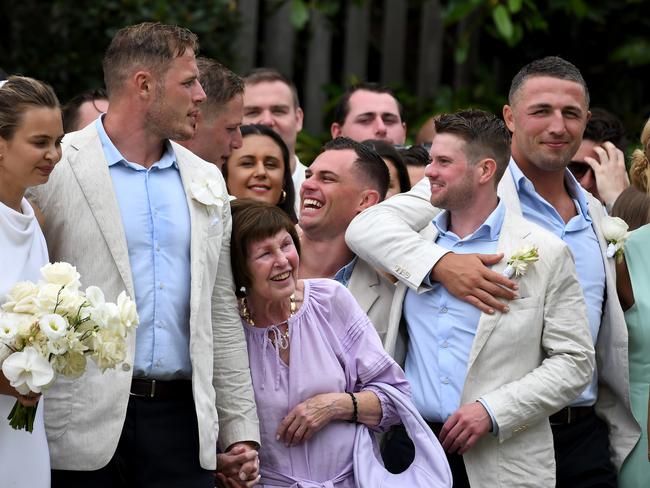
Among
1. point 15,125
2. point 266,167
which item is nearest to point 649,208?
point 266,167

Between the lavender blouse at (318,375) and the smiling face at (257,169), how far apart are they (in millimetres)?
1370

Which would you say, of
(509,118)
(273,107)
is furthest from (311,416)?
(273,107)

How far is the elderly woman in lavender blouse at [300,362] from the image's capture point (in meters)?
4.89

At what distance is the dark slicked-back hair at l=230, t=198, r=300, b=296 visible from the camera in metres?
4.97

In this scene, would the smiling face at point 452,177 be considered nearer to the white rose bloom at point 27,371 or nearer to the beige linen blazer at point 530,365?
the beige linen blazer at point 530,365

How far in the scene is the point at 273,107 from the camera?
24.3 feet

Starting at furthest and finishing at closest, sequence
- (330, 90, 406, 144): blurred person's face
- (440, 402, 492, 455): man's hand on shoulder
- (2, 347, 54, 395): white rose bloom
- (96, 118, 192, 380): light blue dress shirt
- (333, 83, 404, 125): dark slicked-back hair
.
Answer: (333, 83, 404, 125): dark slicked-back hair < (330, 90, 406, 144): blurred person's face < (440, 402, 492, 455): man's hand on shoulder < (96, 118, 192, 380): light blue dress shirt < (2, 347, 54, 395): white rose bloom

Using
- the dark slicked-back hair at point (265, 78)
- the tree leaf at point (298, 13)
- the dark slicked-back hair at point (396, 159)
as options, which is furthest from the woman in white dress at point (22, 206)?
the tree leaf at point (298, 13)

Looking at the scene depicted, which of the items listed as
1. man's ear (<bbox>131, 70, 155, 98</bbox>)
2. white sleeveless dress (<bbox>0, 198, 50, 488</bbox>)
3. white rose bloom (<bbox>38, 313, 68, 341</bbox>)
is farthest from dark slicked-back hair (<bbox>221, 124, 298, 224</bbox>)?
white rose bloom (<bbox>38, 313, 68, 341</bbox>)

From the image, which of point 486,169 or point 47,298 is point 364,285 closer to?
point 486,169

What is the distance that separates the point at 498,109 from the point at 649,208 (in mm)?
3392

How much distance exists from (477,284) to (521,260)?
8.0 inches

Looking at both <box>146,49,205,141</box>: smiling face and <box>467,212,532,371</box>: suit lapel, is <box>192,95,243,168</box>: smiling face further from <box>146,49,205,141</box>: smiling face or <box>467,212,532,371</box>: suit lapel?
<box>467,212,532,371</box>: suit lapel

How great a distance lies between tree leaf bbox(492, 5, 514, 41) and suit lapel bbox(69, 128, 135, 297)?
13.3 feet
